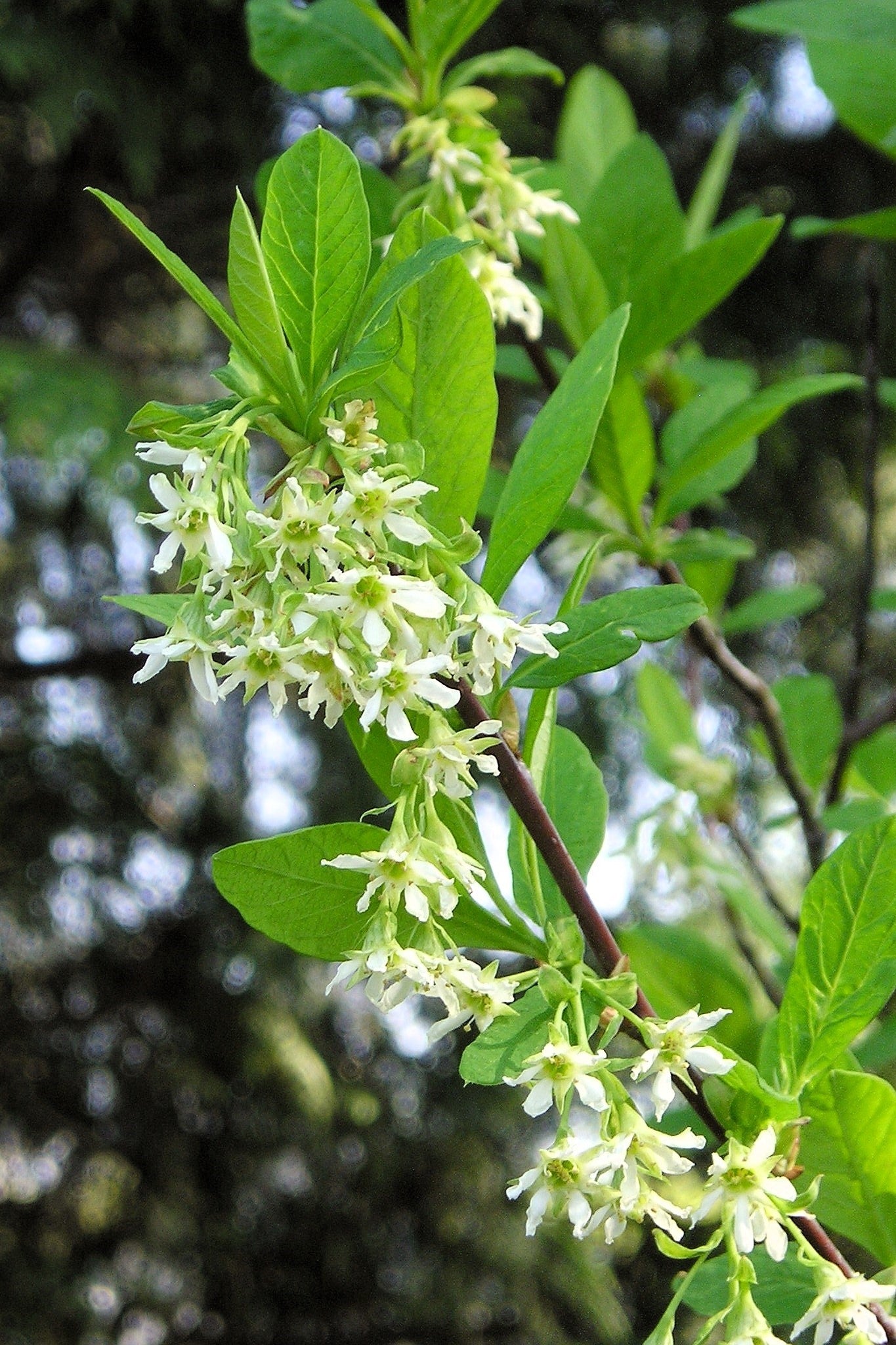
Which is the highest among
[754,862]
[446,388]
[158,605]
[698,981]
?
[446,388]

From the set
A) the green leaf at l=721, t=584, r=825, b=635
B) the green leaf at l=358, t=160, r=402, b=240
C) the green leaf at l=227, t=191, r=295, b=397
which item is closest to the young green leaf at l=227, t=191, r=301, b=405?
the green leaf at l=227, t=191, r=295, b=397

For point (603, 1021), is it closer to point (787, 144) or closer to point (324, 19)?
point (324, 19)

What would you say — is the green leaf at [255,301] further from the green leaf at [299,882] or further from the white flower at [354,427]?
the green leaf at [299,882]

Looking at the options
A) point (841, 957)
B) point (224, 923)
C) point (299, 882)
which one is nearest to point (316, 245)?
point (299, 882)

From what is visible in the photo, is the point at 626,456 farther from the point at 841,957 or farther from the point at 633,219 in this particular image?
the point at 841,957

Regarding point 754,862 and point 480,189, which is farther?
point 754,862

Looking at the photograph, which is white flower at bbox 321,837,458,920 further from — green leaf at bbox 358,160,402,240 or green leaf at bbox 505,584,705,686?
green leaf at bbox 358,160,402,240
